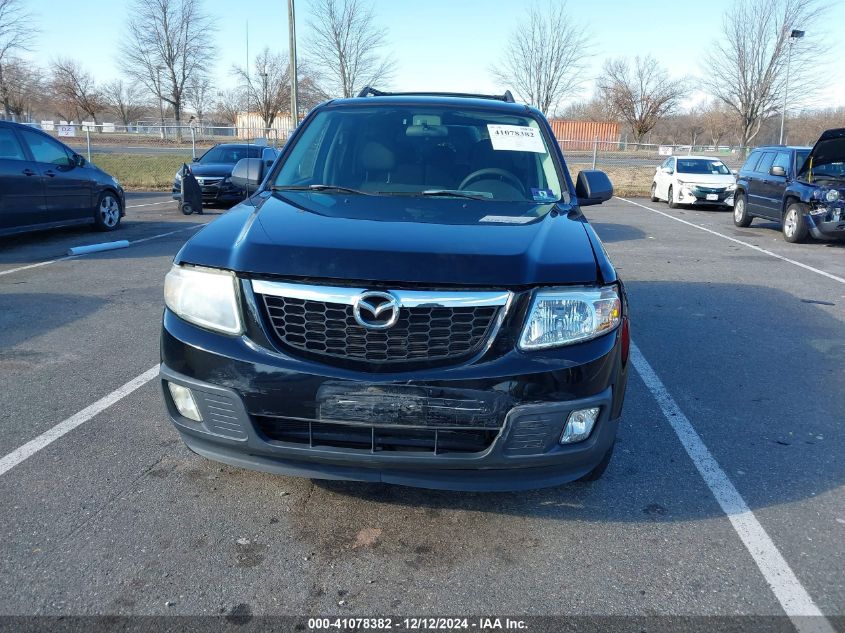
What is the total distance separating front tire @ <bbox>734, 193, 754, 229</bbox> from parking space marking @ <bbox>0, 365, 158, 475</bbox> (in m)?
13.3

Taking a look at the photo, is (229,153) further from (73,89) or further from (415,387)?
(73,89)

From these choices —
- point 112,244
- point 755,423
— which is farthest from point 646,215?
point 755,423

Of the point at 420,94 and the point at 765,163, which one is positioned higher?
the point at 420,94

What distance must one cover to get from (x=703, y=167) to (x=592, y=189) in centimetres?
1677

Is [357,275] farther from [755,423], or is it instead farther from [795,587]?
[755,423]

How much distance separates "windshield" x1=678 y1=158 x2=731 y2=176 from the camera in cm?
1888

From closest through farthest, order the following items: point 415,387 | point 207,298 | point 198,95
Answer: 1. point 415,387
2. point 207,298
3. point 198,95

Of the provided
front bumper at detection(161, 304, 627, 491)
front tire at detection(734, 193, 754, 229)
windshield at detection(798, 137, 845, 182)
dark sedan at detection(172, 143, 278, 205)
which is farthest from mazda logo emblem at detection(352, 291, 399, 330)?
front tire at detection(734, 193, 754, 229)

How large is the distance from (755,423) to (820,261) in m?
7.46

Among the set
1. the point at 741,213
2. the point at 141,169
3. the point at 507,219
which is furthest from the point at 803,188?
the point at 141,169

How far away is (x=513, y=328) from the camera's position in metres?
2.51

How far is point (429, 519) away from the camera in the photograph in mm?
2938

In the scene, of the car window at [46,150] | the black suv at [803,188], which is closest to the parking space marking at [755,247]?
the black suv at [803,188]

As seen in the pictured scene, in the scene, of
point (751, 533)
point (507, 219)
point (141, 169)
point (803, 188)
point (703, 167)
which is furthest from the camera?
point (141, 169)
